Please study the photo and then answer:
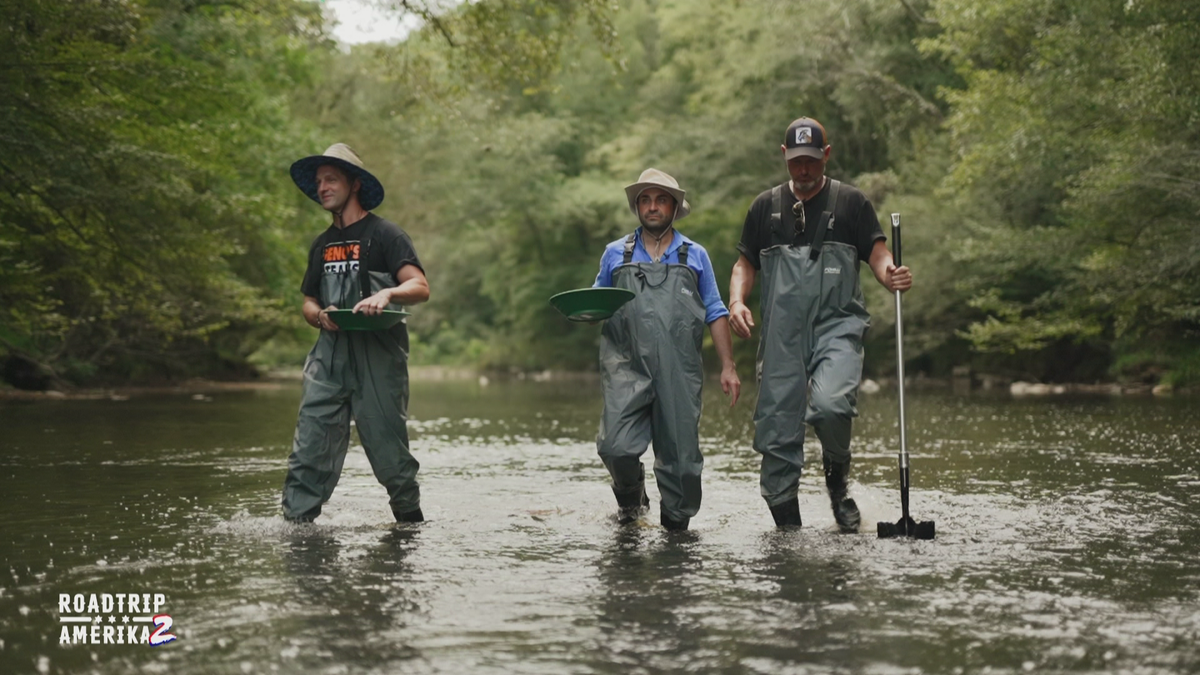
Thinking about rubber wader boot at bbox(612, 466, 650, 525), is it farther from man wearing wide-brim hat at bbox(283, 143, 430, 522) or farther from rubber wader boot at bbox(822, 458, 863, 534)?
man wearing wide-brim hat at bbox(283, 143, 430, 522)

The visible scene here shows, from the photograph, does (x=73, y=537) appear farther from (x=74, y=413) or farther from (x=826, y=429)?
(x=74, y=413)

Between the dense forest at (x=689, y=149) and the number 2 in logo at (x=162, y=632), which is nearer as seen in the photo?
the number 2 in logo at (x=162, y=632)

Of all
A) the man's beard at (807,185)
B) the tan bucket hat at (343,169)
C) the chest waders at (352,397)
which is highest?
the tan bucket hat at (343,169)

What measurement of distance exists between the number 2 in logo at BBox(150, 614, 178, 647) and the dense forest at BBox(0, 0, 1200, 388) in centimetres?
1052

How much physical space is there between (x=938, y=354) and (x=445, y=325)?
39487 millimetres

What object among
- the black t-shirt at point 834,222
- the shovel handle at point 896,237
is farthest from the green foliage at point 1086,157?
the shovel handle at point 896,237

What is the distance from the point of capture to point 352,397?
768 cm

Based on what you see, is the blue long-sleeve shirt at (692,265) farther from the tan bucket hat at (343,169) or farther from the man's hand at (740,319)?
the tan bucket hat at (343,169)

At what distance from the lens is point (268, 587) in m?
5.65

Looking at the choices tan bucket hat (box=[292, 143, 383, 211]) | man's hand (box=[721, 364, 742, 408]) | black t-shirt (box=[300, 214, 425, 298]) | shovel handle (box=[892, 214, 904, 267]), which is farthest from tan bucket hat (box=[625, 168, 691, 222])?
tan bucket hat (box=[292, 143, 383, 211])

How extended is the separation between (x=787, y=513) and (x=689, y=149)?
34788 mm

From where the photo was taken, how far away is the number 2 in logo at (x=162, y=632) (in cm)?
465

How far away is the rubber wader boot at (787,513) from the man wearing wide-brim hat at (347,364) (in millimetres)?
1922

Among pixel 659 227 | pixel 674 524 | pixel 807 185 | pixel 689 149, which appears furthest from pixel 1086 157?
pixel 689 149
